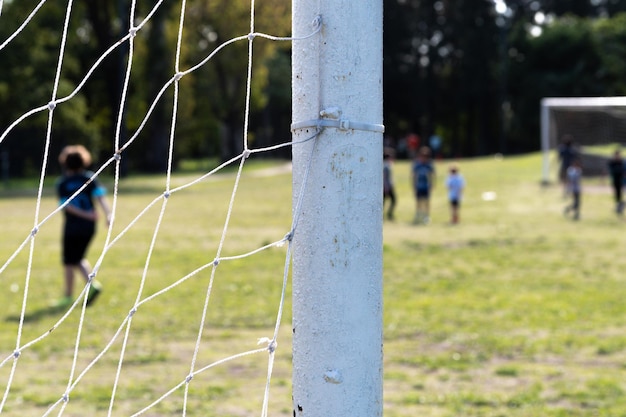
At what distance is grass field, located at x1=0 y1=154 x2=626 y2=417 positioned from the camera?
5.48 m

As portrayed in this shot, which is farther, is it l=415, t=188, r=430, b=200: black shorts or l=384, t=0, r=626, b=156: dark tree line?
l=384, t=0, r=626, b=156: dark tree line

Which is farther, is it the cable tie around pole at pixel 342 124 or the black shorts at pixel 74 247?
the black shorts at pixel 74 247

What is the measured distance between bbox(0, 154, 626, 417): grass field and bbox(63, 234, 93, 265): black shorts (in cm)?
49

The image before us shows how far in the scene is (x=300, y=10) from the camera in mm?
2119

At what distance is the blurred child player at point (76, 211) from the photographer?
8469mm

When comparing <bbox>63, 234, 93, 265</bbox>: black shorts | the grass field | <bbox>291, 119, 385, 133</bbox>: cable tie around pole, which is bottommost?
the grass field

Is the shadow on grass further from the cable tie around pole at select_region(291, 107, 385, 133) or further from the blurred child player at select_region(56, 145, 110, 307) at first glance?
the cable tie around pole at select_region(291, 107, 385, 133)

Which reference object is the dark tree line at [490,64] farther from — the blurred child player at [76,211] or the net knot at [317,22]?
the net knot at [317,22]

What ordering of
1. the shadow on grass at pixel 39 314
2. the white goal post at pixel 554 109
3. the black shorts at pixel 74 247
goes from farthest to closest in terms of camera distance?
the white goal post at pixel 554 109 < the black shorts at pixel 74 247 < the shadow on grass at pixel 39 314

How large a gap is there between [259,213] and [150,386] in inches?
595

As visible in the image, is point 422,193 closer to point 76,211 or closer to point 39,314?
point 76,211

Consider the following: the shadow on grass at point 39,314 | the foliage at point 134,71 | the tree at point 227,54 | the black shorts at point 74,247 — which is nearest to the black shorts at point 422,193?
the black shorts at point 74,247

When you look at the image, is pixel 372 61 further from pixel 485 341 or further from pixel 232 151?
pixel 232 151

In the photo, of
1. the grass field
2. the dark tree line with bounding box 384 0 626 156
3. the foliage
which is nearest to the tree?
the foliage
